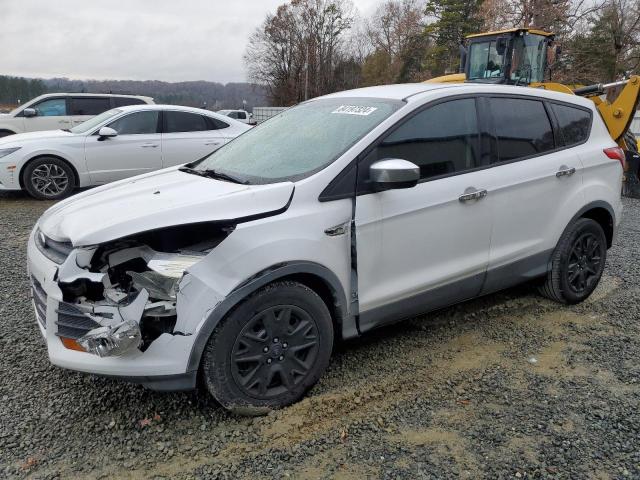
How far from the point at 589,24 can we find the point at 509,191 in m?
36.3

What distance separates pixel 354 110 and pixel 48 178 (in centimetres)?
676

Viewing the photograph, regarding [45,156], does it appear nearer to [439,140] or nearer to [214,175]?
[214,175]

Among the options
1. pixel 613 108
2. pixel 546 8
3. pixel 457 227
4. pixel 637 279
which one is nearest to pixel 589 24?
pixel 546 8

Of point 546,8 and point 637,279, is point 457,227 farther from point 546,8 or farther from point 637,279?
point 546,8

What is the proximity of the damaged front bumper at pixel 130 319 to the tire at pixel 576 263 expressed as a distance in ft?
9.46

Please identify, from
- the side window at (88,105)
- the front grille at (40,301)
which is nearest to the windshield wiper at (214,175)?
the front grille at (40,301)

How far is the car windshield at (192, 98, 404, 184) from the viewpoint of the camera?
9.95 ft

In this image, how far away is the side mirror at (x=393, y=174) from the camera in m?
2.80

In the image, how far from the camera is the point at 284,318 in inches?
107

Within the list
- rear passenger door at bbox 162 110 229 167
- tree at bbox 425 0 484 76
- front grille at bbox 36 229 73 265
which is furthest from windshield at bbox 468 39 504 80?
tree at bbox 425 0 484 76

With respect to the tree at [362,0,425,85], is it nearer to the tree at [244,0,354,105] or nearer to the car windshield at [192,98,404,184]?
the tree at [244,0,354,105]

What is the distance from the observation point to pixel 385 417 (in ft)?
9.23

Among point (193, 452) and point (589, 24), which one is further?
point (589, 24)

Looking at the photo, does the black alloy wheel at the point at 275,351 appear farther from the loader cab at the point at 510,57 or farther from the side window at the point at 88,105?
the side window at the point at 88,105
